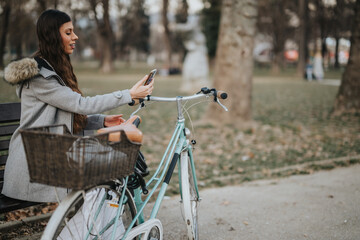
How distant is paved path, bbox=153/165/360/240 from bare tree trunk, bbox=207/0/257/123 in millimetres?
3551

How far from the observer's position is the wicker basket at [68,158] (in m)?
1.89

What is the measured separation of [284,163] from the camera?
5953mm

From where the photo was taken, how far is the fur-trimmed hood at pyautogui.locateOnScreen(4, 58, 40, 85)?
7.70ft

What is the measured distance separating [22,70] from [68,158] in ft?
2.61

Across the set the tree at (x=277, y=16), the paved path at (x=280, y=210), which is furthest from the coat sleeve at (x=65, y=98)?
the tree at (x=277, y=16)

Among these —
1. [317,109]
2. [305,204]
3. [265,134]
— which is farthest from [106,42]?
[305,204]

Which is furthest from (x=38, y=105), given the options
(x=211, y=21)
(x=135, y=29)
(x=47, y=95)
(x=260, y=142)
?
(x=135, y=29)

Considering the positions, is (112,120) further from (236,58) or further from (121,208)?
(236,58)

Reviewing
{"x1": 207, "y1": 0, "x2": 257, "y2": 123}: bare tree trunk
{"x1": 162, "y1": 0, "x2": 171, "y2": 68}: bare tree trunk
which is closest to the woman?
{"x1": 207, "y1": 0, "x2": 257, "y2": 123}: bare tree trunk

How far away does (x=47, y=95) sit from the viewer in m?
2.41

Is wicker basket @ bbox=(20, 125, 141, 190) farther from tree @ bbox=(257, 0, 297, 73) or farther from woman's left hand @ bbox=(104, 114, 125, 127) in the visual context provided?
tree @ bbox=(257, 0, 297, 73)

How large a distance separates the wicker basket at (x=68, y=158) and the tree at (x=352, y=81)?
360 inches

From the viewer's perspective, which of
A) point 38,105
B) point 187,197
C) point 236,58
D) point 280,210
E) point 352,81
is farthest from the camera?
point 352,81

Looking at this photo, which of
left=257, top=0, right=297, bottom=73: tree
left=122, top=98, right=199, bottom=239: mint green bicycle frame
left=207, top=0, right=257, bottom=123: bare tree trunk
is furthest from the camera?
left=257, top=0, right=297, bottom=73: tree
